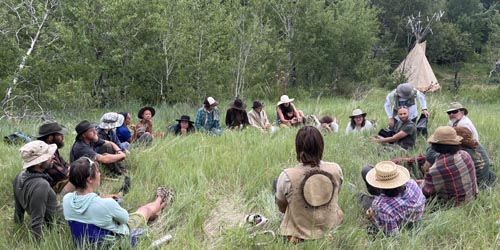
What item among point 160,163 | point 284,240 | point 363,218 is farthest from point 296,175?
point 160,163

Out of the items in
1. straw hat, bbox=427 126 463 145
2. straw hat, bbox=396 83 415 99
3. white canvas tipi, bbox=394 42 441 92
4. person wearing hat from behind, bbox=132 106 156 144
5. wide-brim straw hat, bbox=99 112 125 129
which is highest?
straw hat, bbox=427 126 463 145

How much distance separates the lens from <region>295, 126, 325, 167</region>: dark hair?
Result: 9.70 ft

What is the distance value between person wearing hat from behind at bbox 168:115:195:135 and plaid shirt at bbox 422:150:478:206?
4.31 metres

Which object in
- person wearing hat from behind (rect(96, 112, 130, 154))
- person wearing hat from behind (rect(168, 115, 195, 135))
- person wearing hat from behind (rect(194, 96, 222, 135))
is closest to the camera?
person wearing hat from behind (rect(96, 112, 130, 154))

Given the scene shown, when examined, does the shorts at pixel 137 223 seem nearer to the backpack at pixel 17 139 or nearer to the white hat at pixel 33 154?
the white hat at pixel 33 154

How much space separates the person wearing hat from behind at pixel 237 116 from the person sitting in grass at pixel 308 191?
461cm

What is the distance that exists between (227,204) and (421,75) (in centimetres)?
2106

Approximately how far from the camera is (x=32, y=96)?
9.19 metres

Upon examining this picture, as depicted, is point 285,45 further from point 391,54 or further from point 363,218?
point 391,54

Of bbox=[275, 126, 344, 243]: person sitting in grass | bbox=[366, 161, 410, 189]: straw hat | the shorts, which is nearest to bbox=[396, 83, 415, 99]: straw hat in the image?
bbox=[366, 161, 410, 189]: straw hat

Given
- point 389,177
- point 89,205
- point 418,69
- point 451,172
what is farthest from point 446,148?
point 418,69

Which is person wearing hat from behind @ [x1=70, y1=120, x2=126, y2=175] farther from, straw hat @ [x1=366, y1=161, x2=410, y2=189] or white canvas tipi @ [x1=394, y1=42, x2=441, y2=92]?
white canvas tipi @ [x1=394, y1=42, x2=441, y2=92]

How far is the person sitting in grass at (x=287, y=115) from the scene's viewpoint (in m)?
8.20

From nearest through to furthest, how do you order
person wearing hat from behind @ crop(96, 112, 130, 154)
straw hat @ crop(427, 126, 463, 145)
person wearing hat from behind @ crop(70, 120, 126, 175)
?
straw hat @ crop(427, 126, 463, 145)
person wearing hat from behind @ crop(70, 120, 126, 175)
person wearing hat from behind @ crop(96, 112, 130, 154)
